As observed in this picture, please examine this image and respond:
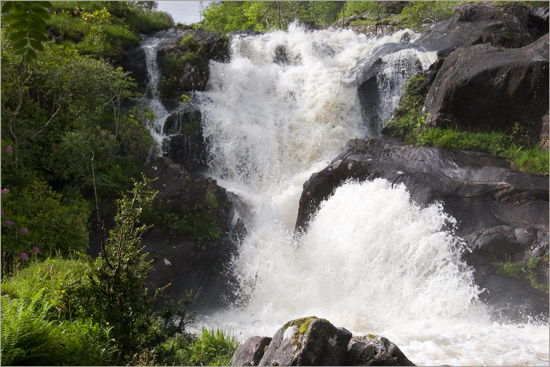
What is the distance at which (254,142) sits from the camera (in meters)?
13.3

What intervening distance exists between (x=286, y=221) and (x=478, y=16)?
10844 millimetres

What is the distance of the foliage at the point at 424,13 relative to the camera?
19188 mm

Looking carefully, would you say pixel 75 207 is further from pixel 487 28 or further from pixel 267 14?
pixel 267 14

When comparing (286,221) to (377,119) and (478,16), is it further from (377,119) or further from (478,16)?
→ (478,16)

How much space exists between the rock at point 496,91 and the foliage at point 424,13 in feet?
27.0

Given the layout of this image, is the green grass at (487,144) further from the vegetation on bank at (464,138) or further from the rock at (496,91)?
the rock at (496,91)

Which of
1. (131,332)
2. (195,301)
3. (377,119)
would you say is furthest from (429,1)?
(131,332)

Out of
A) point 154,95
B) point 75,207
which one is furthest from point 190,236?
point 154,95

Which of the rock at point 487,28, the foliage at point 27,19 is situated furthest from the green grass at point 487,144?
the foliage at point 27,19

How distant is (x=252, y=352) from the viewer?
4.48m

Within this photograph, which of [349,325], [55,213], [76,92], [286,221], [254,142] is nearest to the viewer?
[349,325]

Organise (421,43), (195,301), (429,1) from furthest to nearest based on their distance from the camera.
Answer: (429,1) < (421,43) < (195,301)

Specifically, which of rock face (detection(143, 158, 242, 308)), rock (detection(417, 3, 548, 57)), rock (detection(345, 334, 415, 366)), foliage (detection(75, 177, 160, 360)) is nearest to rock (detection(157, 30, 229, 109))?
rock face (detection(143, 158, 242, 308))

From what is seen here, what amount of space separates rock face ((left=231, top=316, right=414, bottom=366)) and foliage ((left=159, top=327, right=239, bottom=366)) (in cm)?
98
